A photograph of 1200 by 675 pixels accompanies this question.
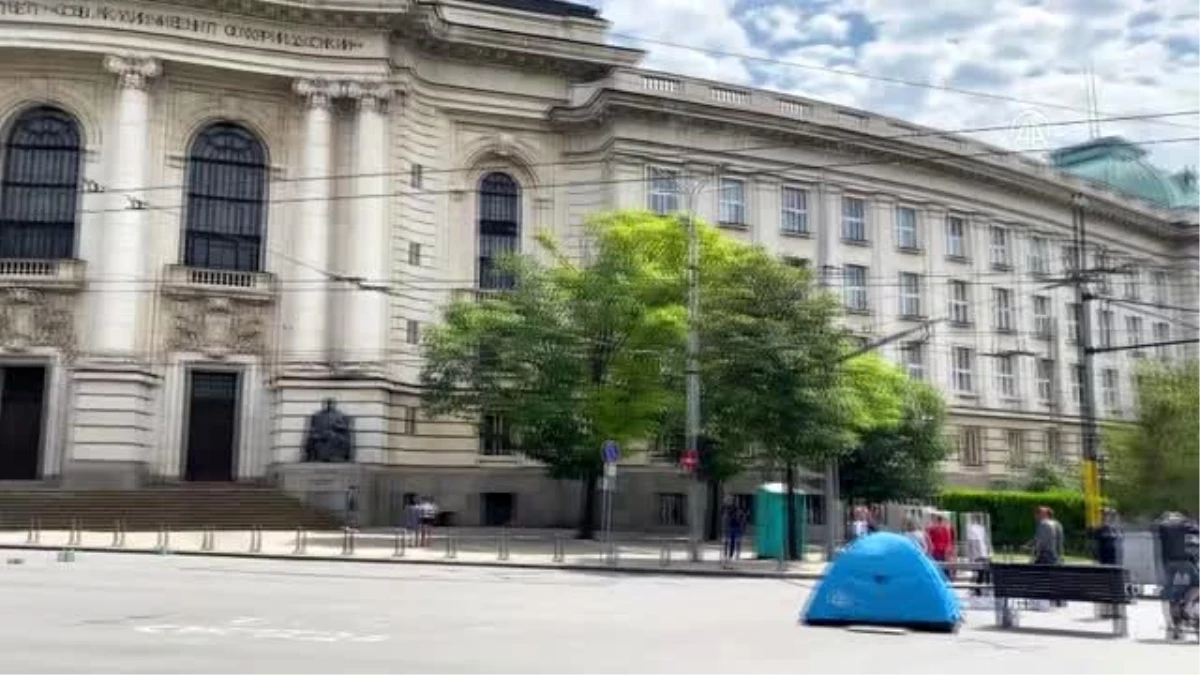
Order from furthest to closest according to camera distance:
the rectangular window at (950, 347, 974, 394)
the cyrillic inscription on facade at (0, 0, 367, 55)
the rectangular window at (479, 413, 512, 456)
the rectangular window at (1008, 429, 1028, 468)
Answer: the rectangular window at (1008, 429, 1028, 468) → the rectangular window at (950, 347, 974, 394) → the cyrillic inscription on facade at (0, 0, 367, 55) → the rectangular window at (479, 413, 512, 456)

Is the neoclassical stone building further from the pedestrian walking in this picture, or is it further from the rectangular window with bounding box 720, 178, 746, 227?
the pedestrian walking

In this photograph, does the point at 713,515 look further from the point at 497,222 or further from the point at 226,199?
the point at 226,199

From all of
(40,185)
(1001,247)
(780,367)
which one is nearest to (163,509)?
(40,185)

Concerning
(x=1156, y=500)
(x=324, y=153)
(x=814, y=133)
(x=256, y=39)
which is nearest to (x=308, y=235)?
(x=324, y=153)

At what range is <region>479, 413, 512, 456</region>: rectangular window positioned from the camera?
40.2 meters

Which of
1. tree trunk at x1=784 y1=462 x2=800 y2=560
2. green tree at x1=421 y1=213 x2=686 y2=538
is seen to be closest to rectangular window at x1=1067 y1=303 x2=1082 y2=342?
green tree at x1=421 y1=213 x2=686 y2=538

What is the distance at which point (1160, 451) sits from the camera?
143ft

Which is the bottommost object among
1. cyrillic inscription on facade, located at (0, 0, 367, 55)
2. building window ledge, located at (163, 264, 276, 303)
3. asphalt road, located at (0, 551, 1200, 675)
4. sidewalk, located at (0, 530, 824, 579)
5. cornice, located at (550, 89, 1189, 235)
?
asphalt road, located at (0, 551, 1200, 675)

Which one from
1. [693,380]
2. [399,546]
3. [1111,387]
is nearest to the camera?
[693,380]

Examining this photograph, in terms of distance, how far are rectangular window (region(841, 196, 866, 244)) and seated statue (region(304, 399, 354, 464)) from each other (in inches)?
1008

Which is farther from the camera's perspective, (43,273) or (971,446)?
(971,446)

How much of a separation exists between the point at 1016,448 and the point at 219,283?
40.2 meters

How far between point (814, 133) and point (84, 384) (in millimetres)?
32474

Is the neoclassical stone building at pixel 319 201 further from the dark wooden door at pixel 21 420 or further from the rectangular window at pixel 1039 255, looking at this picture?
the rectangular window at pixel 1039 255
